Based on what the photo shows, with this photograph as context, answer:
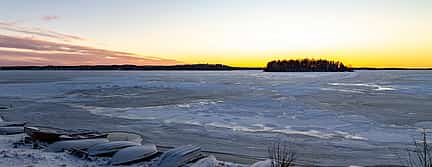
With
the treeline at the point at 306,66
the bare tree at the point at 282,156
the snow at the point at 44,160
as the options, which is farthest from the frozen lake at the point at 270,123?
the treeline at the point at 306,66

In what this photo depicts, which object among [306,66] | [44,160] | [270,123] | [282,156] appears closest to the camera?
[44,160]

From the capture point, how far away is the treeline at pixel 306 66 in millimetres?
86750

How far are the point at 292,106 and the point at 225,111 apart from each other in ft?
7.65

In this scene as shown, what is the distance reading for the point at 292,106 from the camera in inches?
512

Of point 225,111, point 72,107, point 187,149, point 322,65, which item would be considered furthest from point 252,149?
point 322,65

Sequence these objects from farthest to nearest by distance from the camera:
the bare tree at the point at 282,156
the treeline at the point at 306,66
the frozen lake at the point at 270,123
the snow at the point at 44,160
Result: the treeline at the point at 306,66 < the frozen lake at the point at 270,123 < the snow at the point at 44,160 < the bare tree at the point at 282,156

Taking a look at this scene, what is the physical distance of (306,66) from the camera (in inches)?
3450

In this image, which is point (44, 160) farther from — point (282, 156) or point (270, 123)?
point (270, 123)

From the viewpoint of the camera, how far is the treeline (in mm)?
86750

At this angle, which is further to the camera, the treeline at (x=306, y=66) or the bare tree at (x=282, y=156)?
the treeline at (x=306, y=66)

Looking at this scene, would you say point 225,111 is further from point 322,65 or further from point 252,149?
point 322,65

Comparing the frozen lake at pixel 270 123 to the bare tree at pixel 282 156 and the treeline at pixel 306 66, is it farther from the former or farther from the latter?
the treeline at pixel 306 66

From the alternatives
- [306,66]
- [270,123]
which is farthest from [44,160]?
[306,66]

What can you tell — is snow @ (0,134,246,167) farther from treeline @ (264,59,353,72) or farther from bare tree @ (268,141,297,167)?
treeline @ (264,59,353,72)
